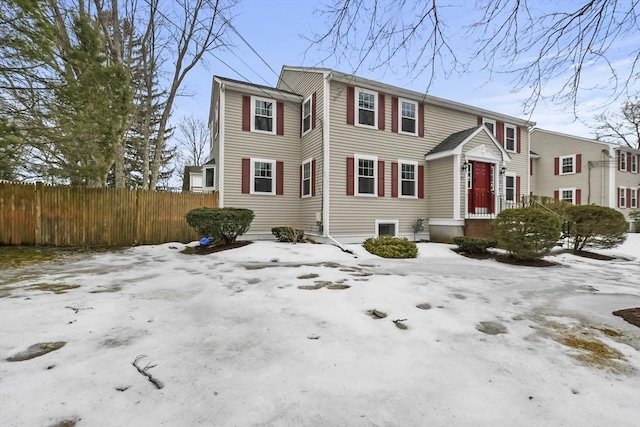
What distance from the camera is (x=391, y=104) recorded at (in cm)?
1180

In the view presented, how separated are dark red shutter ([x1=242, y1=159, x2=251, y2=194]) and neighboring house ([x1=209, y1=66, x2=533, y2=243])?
38 mm

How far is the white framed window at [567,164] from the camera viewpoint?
63.8ft

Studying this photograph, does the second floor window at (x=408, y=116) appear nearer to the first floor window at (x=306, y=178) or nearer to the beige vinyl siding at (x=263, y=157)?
the first floor window at (x=306, y=178)

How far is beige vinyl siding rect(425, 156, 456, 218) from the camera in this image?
11.5 metres

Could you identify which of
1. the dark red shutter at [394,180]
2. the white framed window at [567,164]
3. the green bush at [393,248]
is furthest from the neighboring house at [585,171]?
the green bush at [393,248]

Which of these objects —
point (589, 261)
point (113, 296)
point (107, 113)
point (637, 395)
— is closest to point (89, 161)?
point (107, 113)

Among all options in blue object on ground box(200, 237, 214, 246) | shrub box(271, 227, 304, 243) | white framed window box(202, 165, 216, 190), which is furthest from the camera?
white framed window box(202, 165, 216, 190)

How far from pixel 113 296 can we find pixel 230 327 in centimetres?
218

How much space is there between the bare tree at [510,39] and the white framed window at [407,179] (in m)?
8.34

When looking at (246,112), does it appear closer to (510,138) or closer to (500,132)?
(500,132)

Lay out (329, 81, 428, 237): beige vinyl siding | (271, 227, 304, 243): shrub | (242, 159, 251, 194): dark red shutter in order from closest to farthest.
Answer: (271, 227, 304, 243): shrub
(329, 81, 428, 237): beige vinyl siding
(242, 159, 251, 194): dark red shutter

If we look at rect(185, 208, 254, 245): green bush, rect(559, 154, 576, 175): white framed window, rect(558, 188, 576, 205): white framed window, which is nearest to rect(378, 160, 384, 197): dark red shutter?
rect(185, 208, 254, 245): green bush

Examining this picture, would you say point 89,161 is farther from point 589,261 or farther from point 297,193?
point 589,261

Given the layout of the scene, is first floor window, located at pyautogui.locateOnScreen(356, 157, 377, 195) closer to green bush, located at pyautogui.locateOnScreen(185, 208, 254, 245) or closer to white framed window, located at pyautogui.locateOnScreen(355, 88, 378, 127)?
white framed window, located at pyautogui.locateOnScreen(355, 88, 378, 127)
